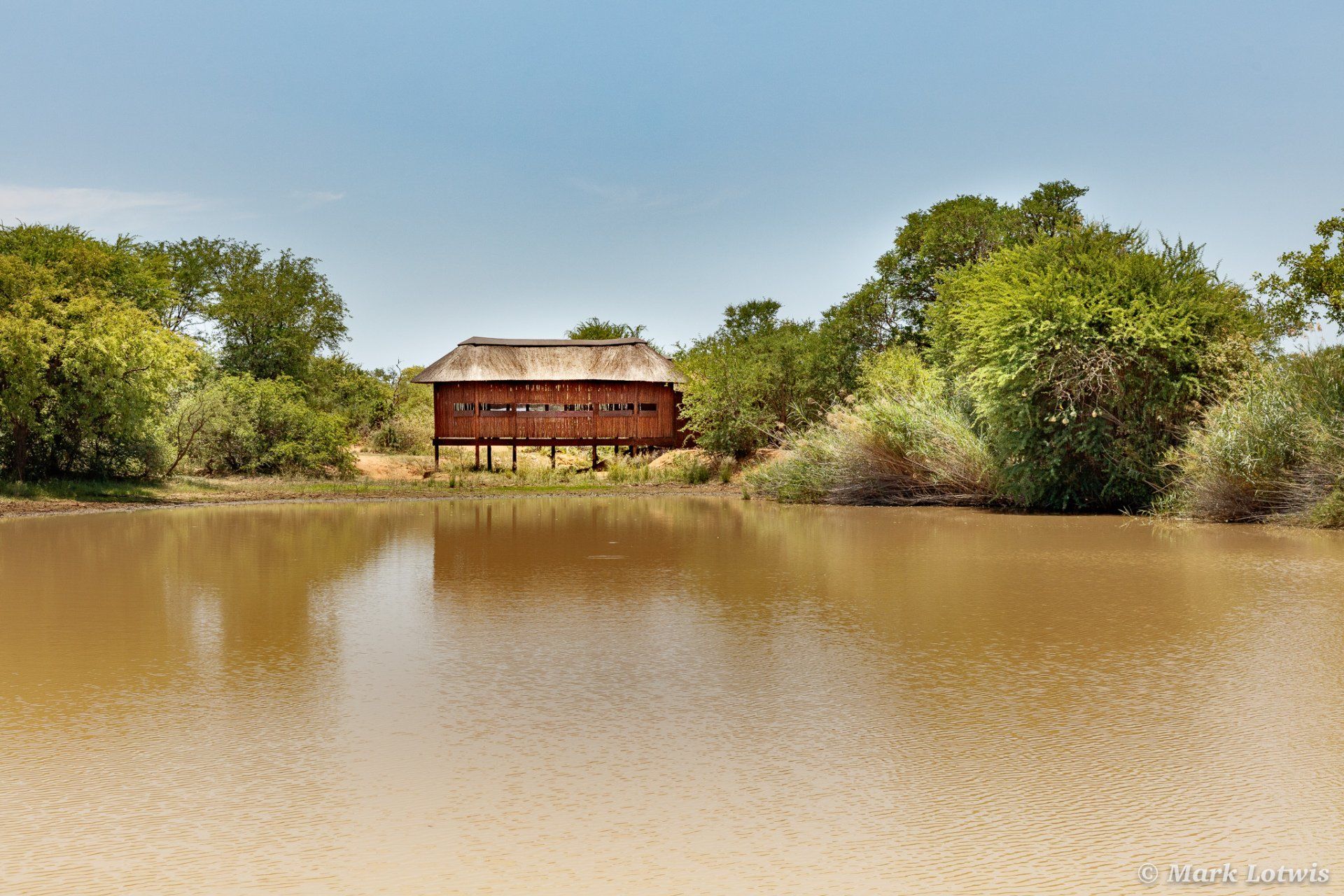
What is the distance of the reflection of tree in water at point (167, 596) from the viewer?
8820 mm

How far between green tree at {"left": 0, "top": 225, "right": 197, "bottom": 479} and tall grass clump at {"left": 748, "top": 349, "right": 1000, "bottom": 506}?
1797 centimetres

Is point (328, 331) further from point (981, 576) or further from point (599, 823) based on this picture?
point (599, 823)

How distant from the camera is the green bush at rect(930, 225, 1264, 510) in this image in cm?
2470

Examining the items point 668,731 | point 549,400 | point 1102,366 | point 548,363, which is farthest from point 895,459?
point 668,731

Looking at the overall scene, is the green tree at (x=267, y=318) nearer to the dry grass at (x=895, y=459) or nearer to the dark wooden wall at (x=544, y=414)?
the dark wooden wall at (x=544, y=414)

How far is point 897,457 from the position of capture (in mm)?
28984

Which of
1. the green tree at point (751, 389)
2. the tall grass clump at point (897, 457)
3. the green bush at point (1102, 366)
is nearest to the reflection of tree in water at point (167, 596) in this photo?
the tall grass clump at point (897, 457)

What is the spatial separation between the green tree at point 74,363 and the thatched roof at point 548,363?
555 inches

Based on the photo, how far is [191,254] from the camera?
5175 cm

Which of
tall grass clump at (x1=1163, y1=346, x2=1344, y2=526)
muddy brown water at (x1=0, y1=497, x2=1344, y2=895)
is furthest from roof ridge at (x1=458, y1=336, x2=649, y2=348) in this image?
muddy brown water at (x1=0, y1=497, x2=1344, y2=895)

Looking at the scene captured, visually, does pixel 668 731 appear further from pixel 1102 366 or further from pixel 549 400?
pixel 549 400

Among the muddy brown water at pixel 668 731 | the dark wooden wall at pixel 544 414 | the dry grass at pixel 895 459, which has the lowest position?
the muddy brown water at pixel 668 731

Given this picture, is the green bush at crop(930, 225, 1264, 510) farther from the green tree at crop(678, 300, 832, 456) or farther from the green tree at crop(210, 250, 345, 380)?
the green tree at crop(210, 250, 345, 380)

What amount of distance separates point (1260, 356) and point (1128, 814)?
22.5m
